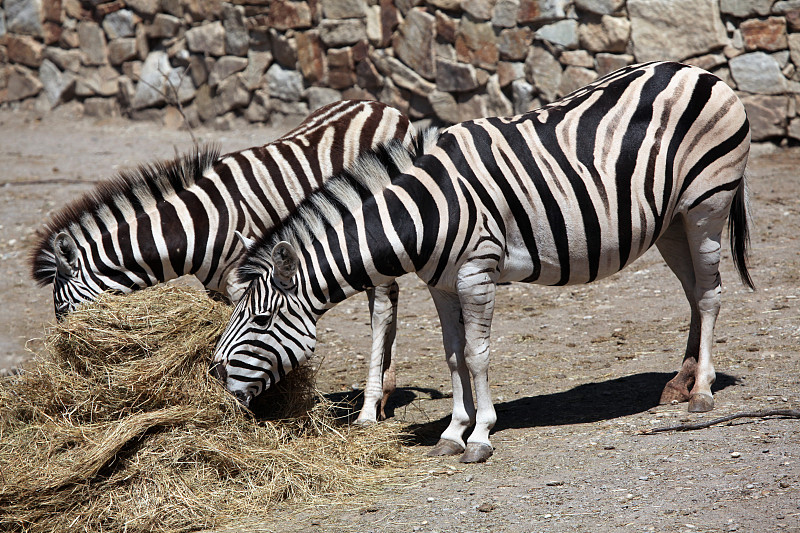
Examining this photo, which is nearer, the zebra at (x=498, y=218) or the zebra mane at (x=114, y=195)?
the zebra at (x=498, y=218)

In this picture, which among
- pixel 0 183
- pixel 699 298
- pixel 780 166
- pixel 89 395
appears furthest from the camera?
pixel 0 183

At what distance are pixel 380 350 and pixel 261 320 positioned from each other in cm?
115

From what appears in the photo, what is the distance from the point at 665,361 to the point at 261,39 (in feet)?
31.4

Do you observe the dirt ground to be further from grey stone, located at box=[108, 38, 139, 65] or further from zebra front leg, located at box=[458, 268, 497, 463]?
grey stone, located at box=[108, 38, 139, 65]

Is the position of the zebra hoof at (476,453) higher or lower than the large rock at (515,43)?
lower

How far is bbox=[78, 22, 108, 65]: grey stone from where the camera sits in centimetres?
1462

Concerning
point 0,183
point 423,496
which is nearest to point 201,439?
point 423,496

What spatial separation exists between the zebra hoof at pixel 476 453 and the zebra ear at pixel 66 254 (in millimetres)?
2420

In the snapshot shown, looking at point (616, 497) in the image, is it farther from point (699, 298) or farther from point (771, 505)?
point (699, 298)

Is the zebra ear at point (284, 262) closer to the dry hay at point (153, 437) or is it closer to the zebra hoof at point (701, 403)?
the dry hay at point (153, 437)

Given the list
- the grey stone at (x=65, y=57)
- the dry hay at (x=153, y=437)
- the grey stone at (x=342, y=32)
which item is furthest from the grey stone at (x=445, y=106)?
the dry hay at (x=153, y=437)

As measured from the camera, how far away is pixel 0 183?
1122cm

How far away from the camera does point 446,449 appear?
4.29m

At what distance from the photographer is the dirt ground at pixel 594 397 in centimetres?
348
